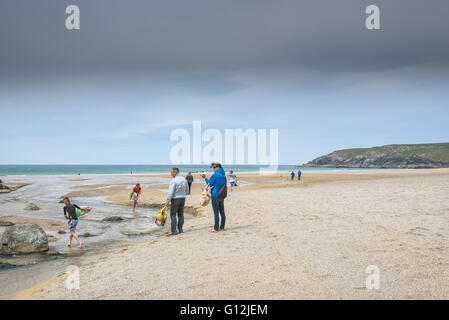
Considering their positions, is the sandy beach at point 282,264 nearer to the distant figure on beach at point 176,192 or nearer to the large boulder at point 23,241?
the distant figure on beach at point 176,192

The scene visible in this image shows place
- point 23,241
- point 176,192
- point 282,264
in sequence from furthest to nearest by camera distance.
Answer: point 176,192 → point 23,241 → point 282,264

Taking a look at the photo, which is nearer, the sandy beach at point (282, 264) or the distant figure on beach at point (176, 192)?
the sandy beach at point (282, 264)

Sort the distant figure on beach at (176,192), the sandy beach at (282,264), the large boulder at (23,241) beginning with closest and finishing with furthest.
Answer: the sandy beach at (282,264) < the large boulder at (23,241) < the distant figure on beach at (176,192)

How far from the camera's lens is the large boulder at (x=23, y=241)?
9.40m

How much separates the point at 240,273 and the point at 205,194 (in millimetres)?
5417

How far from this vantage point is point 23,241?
31.2 feet

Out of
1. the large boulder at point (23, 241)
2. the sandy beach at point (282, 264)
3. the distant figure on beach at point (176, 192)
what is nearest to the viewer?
the sandy beach at point (282, 264)

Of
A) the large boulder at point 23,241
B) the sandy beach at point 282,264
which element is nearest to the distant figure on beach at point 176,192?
the sandy beach at point 282,264

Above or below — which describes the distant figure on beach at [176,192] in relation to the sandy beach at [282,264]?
above

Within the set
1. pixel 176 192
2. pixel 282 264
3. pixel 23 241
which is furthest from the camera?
pixel 176 192

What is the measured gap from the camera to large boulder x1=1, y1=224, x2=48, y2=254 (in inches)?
370

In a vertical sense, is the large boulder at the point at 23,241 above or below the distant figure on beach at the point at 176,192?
below

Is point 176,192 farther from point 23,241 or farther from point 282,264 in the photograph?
point 23,241

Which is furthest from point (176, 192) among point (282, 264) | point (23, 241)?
point (23, 241)
